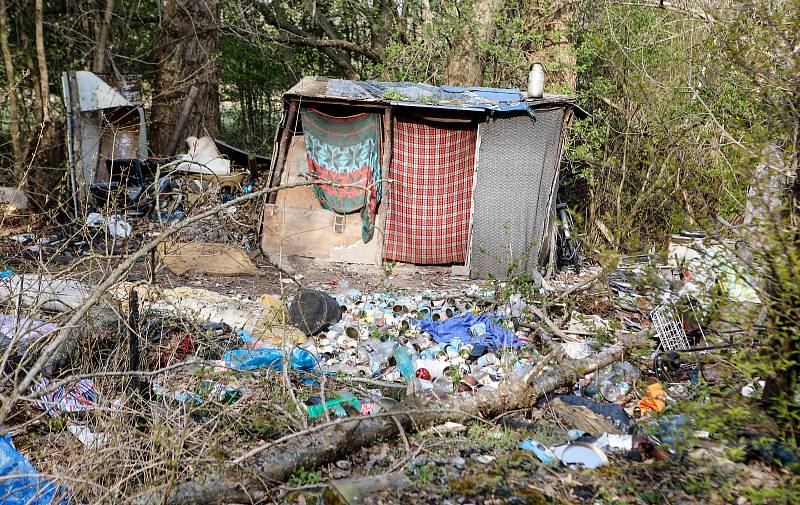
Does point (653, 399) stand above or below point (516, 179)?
below

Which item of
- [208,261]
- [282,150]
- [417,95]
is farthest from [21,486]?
[417,95]

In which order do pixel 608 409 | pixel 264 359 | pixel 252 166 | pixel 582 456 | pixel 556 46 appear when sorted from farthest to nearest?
pixel 556 46 < pixel 252 166 < pixel 264 359 < pixel 608 409 < pixel 582 456

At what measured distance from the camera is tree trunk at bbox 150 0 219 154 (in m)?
12.7

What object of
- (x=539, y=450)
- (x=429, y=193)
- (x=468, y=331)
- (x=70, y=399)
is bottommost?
(x=468, y=331)

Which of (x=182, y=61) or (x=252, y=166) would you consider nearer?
(x=252, y=166)

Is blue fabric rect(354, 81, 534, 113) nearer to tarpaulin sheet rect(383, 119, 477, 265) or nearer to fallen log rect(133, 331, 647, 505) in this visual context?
tarpaulin sheet rect(383, 119, 477, 265)


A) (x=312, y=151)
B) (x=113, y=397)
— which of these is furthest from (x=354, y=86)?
(x=113, y=397)

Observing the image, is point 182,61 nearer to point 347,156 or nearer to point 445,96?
point 347,156

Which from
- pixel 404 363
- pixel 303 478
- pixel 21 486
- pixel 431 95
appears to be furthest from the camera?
pixel 431 95

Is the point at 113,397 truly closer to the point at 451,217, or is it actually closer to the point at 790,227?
the point at 790,227

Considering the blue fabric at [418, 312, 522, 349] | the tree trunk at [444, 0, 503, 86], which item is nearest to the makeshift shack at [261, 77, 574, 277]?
the tree trunk at [444, 0, 503, 86]

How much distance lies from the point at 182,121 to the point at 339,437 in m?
9.65

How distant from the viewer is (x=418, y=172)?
966 cm

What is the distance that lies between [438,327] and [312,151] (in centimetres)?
388
